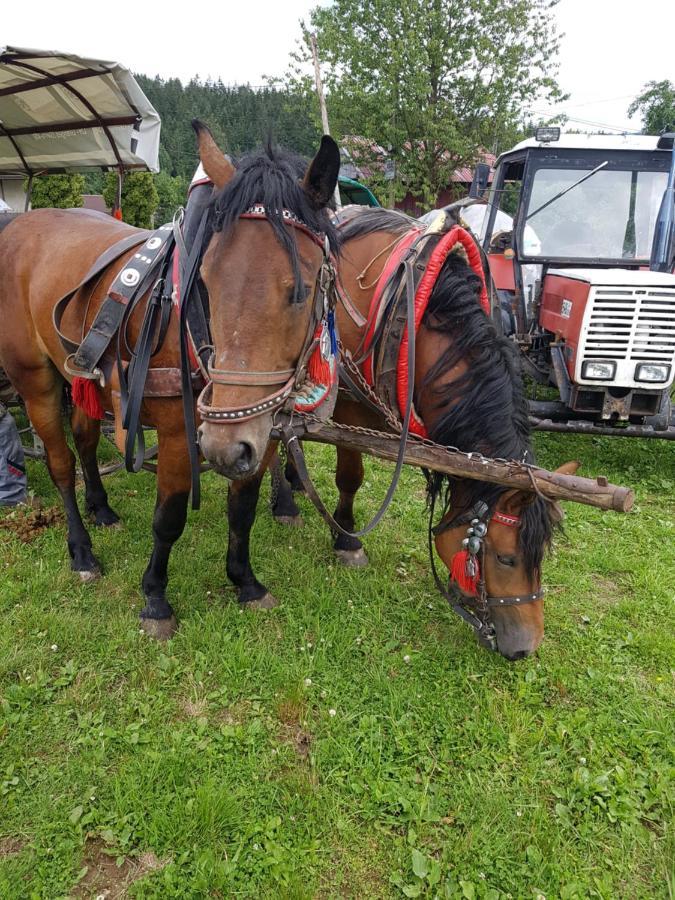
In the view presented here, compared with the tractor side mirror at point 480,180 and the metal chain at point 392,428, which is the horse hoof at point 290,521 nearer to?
the metal chain at point 392,428

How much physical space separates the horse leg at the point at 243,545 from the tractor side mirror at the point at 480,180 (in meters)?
4.20

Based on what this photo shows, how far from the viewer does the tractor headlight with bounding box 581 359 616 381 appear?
4.29 m

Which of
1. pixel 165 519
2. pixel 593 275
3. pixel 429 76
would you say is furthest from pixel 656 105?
pixel 165 519

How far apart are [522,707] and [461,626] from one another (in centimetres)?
57

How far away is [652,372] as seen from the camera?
423cm

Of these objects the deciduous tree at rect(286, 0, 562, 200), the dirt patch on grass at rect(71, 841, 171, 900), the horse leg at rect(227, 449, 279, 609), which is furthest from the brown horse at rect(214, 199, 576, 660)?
the deciduous tree at rect(286, 0, 562, 200)

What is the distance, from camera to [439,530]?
2.40 metres

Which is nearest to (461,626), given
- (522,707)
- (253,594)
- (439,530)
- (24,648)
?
(522,707)

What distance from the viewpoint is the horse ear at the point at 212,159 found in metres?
1.89

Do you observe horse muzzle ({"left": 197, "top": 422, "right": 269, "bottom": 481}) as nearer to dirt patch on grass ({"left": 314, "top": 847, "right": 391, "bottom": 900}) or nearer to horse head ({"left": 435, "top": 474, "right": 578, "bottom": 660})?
horse head ({"left": 435, "top": 474, "right": 578, "bottom": 660})

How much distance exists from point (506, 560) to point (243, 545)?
1.44 metres

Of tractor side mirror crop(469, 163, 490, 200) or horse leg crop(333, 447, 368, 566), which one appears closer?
horse leg crop(333, 447, 368, 566)

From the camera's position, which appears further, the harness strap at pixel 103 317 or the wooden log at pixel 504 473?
the harness strap at pixel 103 317

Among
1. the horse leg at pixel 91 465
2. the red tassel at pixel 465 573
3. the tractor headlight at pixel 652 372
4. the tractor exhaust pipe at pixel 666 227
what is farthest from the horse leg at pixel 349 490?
the tractor exhaust pipe at pixel 666 227
